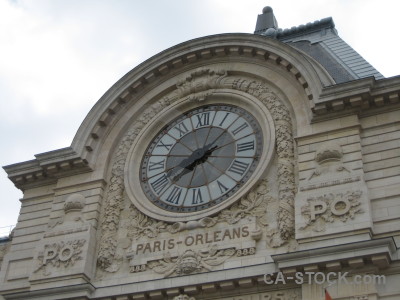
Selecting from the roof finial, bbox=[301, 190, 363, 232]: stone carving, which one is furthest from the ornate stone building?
the roof finial

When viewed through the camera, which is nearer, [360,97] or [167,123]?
[360,97]

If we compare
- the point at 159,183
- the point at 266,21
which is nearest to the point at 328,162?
the point at 159,183

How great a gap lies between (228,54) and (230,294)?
7.15 meters

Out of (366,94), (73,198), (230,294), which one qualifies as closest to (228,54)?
(366,94)

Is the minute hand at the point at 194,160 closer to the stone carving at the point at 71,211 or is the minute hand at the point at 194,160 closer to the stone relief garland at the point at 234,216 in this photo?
the stone relief garland at the point at 234,216

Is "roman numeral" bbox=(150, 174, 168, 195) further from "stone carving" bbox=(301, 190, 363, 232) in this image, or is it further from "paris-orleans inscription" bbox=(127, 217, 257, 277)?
"stone carving" bbox=(301, 190, 363, 232)

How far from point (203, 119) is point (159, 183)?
7.22 feet

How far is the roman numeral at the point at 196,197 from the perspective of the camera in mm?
17272

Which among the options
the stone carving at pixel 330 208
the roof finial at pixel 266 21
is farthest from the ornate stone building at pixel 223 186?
the roof finial at pixel 266 21

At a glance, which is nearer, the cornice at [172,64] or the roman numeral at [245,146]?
the roman numeral at [245,146]

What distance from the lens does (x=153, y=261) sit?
16438 millimetres

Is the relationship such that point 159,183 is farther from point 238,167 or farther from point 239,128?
point 239,128

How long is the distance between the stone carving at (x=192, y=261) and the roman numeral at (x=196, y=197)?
1.55m

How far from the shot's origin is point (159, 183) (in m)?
18.2
